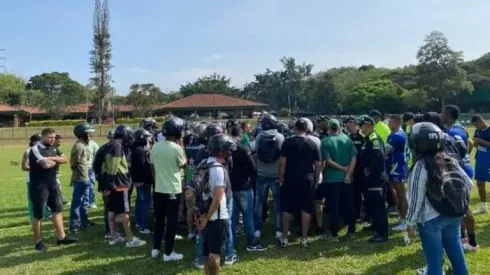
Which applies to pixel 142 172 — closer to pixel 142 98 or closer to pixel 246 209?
pixel 246 209

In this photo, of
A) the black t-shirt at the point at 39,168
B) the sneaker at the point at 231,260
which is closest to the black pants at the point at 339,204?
the sneaker at the point at 231,260

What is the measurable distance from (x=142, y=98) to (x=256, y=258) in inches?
2655

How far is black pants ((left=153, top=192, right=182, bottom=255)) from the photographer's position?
6910 mm

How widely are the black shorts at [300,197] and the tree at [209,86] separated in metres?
90.6

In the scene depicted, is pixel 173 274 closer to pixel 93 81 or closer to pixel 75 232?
pixel 75 232

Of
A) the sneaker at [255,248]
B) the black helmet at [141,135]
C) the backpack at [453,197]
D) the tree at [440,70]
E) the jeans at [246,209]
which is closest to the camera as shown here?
the backpack at [453,197]

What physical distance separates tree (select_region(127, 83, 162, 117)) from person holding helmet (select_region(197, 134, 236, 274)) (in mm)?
68165

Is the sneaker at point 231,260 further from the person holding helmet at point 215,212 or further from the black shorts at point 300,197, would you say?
the person holding helmet at point 215,212

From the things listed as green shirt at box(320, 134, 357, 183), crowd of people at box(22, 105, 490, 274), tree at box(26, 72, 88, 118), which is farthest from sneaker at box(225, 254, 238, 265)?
tree at box(26, 72, 88, 118)

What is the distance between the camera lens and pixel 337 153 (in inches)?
302

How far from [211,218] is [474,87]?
7723cm

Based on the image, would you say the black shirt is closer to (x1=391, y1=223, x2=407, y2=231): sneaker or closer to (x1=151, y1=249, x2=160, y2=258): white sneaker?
(x1=151, y1=249, x2=160, y2=258): white sneaker

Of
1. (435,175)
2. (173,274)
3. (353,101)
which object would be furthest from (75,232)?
(353,101)

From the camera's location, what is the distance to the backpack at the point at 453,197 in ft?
13.6
